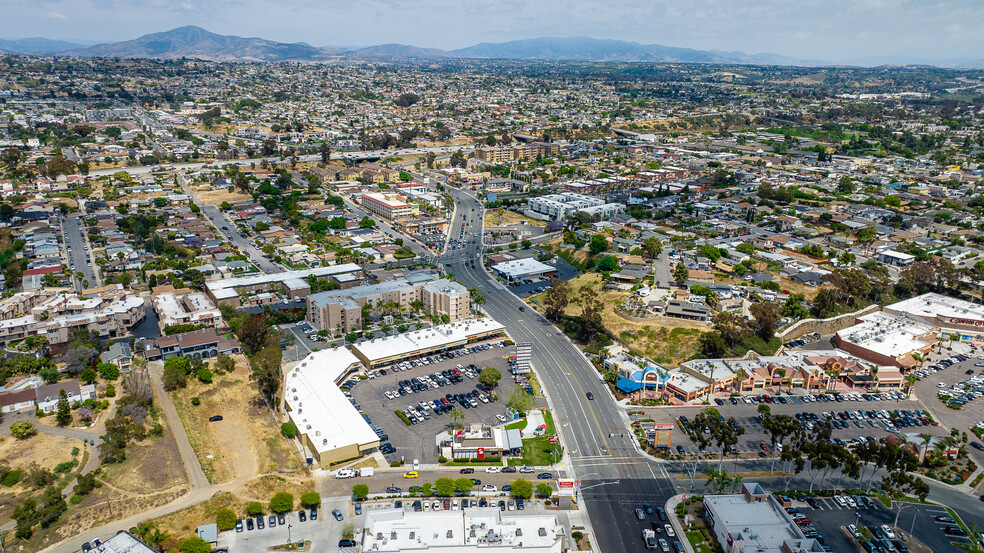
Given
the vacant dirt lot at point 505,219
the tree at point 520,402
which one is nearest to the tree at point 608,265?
the vacant dirt lot at point 505,219

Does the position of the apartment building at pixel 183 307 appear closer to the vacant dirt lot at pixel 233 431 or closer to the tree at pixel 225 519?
the vacant dirt lot at pixel 233 431

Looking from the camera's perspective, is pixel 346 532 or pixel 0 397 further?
pixel 0 397

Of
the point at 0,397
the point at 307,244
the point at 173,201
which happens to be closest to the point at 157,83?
the point at 173,201

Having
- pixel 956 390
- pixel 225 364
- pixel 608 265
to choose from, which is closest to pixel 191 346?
pixel 225 364

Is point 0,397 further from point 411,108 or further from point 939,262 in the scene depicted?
point 411,108

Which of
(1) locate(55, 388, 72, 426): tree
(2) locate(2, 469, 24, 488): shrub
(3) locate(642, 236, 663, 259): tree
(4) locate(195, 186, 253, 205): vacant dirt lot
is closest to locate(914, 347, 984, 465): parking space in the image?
(3) locate(642, 236, 663, 259): tree

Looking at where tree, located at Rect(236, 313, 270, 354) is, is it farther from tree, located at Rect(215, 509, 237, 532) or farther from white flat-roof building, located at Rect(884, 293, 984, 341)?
white flat-roof building, located at Rect(884, 293, 984, 341)

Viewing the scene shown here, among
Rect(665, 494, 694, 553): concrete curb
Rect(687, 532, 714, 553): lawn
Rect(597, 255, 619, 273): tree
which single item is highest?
Result: Rect(597, 255, 619, 273): tree
